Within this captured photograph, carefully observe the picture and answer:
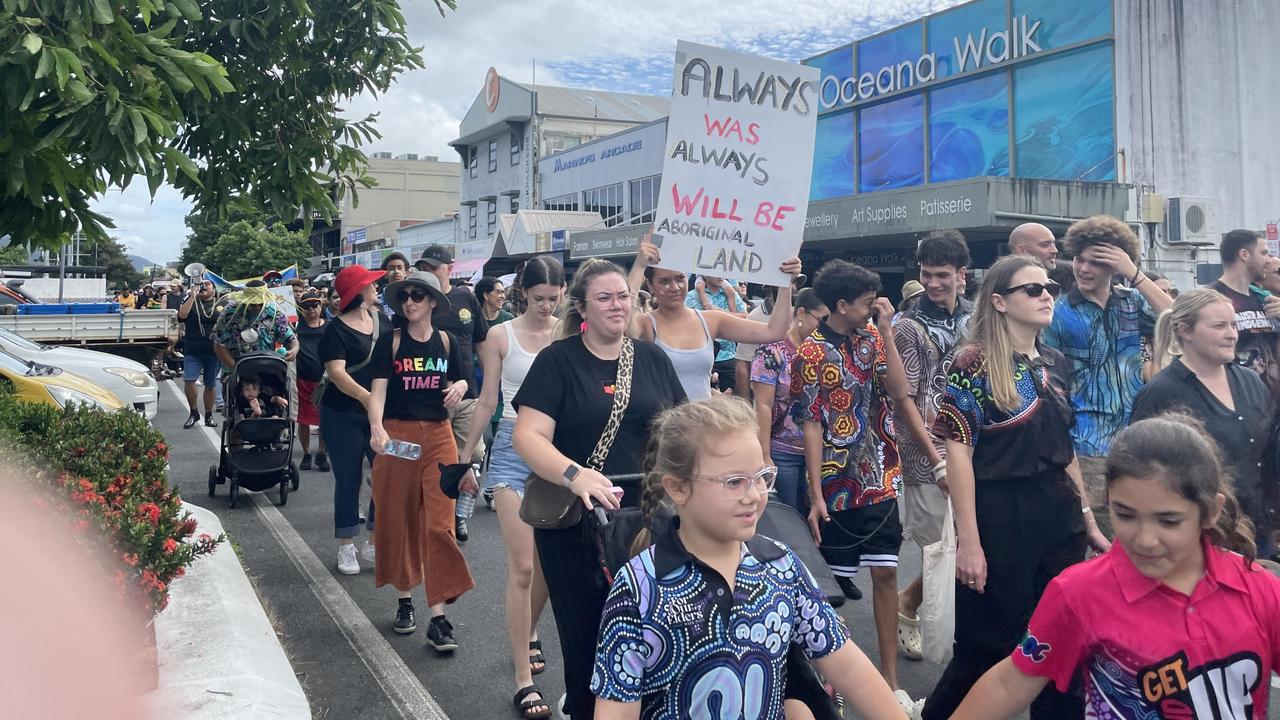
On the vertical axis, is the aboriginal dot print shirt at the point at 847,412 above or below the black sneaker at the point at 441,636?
above

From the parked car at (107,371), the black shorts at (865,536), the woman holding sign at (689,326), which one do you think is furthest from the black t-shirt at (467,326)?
the parked car at (107,371)

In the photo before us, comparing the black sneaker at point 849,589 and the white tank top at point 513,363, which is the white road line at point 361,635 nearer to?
the white tank top at point 513,363

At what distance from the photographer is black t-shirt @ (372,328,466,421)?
6113mm

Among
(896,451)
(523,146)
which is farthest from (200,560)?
(523,146)

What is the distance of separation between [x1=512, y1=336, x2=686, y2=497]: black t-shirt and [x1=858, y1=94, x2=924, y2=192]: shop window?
28.1 m

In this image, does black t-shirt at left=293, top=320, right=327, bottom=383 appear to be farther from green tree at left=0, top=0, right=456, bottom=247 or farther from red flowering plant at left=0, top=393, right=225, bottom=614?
red flowering plant at left=0, top=393, right=225, bottom=614

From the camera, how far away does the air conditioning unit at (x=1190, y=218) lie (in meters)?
21.5

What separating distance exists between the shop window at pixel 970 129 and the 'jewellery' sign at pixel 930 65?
1.63 ft

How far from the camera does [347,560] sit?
715cm

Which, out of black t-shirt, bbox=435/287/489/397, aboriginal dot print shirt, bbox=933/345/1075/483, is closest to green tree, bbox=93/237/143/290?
black t-shirt, bbox=435/287/489/397

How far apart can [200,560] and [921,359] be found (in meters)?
4.15

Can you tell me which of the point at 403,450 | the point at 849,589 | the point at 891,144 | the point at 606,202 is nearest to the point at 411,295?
the point at 403,450

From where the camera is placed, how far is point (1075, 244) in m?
5.21

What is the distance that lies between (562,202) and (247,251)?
2881cm
